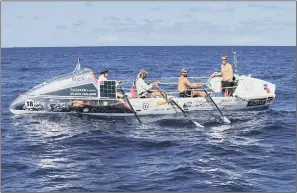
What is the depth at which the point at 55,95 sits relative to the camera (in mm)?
21094

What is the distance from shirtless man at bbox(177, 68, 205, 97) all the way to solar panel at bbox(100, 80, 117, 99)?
3021mm

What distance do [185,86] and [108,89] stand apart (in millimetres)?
3542

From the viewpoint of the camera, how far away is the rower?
69.3 ft

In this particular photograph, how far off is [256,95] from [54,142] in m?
10.3

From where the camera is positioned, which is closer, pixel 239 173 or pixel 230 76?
pixel 239 173

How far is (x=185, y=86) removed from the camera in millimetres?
21734

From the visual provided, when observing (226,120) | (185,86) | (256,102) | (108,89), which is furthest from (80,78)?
(256,102)

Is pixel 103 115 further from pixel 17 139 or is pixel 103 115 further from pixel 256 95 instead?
pixel 256 95

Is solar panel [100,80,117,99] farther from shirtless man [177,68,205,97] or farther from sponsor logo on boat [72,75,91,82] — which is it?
shirtless man [177,68,205,97]

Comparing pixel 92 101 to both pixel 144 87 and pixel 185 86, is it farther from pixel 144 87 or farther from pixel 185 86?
pixel 185 86

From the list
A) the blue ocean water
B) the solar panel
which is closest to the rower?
the solar panel

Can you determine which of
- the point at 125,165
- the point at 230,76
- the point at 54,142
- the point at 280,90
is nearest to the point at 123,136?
the point at 54,142

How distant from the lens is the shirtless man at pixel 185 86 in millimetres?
21322

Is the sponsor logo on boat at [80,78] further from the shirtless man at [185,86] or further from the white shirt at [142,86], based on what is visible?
the shirtless man at [185,86]
